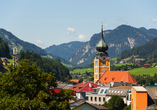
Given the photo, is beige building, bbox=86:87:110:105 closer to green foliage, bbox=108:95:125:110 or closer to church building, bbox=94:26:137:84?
green foliage, bbox=108:95:125:110

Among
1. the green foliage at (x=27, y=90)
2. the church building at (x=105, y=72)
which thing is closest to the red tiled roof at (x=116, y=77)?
the church building at (x=105, y=72)

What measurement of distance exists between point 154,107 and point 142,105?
99 cm

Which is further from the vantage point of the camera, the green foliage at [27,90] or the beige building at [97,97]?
the beige building at [97,97]

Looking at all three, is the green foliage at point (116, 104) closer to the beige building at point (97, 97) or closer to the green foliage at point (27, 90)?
the beige building at point (97, 97)

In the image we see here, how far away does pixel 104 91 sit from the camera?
100 metres

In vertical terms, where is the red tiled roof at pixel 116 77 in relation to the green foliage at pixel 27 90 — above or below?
below

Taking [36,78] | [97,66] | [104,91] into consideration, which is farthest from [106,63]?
[36,78]

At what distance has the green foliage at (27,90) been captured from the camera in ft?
98.2

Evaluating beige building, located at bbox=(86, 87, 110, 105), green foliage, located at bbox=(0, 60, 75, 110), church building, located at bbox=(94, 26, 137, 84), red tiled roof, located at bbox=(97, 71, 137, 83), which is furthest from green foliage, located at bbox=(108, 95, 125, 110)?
green foliage, located at bbox=(0, 60, 75, 110)

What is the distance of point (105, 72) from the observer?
123 meters

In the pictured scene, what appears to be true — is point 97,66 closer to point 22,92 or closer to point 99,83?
point 99,83

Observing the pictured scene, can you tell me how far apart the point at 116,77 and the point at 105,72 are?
6.03 meters

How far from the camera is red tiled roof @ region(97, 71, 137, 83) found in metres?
114

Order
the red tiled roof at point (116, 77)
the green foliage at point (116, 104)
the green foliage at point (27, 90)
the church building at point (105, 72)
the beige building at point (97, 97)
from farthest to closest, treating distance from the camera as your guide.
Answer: the church building at point (105, 72), the red tiled roof at point (116, 77), the beige building at point (97, 97), the green foliage at point (116, 104), the green foliage at point (27, 90)
